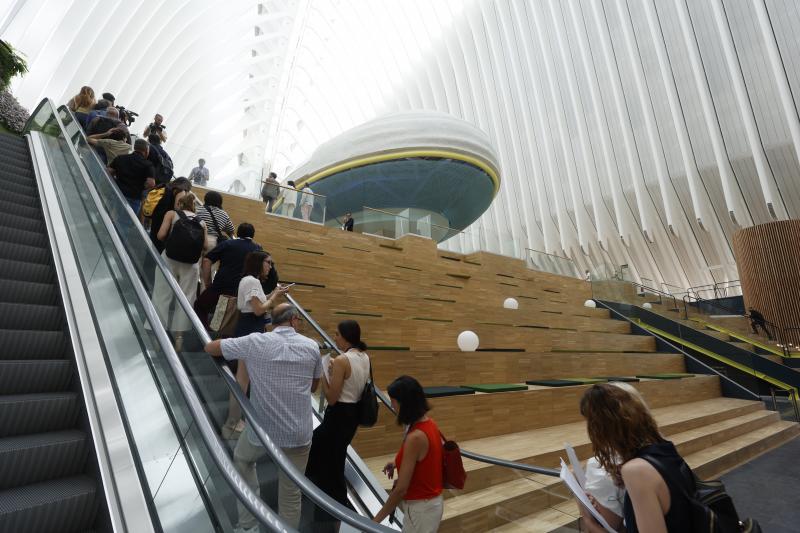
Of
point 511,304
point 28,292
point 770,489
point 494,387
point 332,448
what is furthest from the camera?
point 511,304

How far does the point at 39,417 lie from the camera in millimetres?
2736

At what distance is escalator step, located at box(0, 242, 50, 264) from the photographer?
4309mm

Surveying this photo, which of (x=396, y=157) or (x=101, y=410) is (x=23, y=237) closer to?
(x=101, y=410)

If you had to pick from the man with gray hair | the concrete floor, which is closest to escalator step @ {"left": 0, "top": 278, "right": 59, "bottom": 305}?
the man with gray hair

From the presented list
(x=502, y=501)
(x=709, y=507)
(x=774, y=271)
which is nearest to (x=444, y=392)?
(x=502, y=501)

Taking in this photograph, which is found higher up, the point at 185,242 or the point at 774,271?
the point at 774,271

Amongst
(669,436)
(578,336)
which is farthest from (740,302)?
(669,436)

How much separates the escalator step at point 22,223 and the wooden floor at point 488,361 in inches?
128

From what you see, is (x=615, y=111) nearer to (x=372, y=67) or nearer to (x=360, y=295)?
(x=372, y=67)

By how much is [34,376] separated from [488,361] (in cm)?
518

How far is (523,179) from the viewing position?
113 feet

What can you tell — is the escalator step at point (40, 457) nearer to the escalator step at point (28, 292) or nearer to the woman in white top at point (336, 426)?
the woman in white top at point (336, 426)

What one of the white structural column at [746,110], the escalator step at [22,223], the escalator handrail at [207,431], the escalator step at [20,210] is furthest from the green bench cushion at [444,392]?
the white structural column at [746,110]

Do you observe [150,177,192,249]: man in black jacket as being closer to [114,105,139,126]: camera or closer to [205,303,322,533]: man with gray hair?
[205,303,322,533]: man with gray hair
